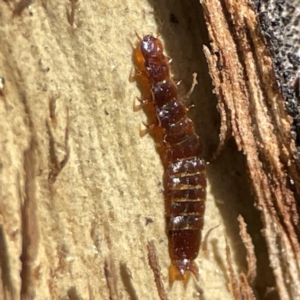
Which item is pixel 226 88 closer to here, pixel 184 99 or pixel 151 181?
pixel 184 99

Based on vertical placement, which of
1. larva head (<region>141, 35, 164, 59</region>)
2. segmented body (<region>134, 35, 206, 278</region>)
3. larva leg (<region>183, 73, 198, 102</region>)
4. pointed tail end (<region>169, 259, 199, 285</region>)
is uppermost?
larva head (<region>141, 35, 164, 59</region>)

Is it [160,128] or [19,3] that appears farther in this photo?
[160,128]

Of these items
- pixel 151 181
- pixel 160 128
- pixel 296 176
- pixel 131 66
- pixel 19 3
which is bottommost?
pixel 296 176

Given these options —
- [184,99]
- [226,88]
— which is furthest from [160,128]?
[226,88]

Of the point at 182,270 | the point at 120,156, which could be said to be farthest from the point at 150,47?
the point at 182,270

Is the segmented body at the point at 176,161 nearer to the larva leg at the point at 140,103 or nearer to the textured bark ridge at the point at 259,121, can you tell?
the larva leg at the point at 140,103

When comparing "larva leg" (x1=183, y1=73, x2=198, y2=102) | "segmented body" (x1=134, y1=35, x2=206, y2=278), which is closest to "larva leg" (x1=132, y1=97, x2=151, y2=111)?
"segmented body" (x1=134, y1=35, x2=206, y2=278)

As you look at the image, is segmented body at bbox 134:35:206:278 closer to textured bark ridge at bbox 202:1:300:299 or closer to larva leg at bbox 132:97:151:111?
larva leg at bbox 132:97:151:111

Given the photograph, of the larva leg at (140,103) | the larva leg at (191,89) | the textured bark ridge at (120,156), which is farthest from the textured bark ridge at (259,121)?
the larva leg at (140,103)
